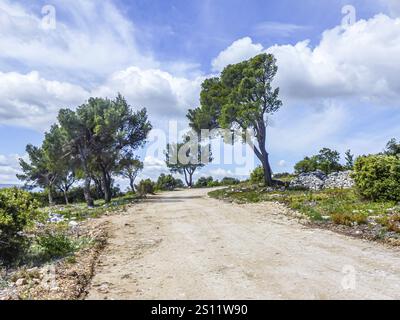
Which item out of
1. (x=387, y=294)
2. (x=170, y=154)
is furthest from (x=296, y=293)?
(x=170, y=154)

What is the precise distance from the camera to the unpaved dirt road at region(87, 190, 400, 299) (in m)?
6.71

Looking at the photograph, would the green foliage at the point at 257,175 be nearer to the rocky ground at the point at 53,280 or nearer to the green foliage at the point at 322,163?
the green foliage at the point at 322,163

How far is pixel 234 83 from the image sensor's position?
36875mm

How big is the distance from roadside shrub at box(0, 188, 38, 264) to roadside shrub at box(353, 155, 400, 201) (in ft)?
57.1

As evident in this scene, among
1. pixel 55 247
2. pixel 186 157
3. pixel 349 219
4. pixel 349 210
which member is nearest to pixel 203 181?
pixel 186 157

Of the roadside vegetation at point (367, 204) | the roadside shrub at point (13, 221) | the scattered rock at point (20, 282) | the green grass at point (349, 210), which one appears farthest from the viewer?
the green grass at point (349, 210)

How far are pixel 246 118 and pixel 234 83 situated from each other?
5315 millimetres

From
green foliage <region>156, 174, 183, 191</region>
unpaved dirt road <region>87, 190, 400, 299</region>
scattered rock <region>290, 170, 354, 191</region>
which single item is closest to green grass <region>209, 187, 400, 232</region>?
unpaved dirt road <region>87, 190, 400, 299</region>

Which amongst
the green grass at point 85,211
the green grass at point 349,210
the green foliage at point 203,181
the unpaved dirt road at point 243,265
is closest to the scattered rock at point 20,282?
the unpaved dirt road at point 243,265

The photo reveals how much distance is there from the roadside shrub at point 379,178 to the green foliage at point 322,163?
25.5m

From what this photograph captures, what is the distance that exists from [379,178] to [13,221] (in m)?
18.4

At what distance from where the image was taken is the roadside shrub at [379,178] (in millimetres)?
19359

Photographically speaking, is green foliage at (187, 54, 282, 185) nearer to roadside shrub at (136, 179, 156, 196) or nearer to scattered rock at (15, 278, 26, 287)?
roadside shrub at (136, 179, 156, 196)

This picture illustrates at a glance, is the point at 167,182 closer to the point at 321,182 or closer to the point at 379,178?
the point at 321,182
